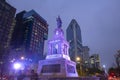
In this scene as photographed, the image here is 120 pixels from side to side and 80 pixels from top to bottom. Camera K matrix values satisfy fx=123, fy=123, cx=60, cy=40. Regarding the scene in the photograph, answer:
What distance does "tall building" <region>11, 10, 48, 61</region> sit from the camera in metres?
125

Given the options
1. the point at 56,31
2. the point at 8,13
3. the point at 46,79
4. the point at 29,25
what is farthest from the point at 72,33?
the point at 46,79

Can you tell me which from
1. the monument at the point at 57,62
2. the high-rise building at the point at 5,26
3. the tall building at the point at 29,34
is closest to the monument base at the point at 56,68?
the monument at the point at 57,62

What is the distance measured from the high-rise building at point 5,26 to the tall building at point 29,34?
106 ft

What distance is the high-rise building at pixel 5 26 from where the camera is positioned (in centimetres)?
8484

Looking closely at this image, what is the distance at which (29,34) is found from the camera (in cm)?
12825

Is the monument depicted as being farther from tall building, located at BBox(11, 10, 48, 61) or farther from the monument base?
tall building, located at BBox(11, 10, 48, 61)

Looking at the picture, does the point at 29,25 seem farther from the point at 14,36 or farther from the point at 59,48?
the point at 59,48

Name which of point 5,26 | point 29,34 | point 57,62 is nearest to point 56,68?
point 57,62

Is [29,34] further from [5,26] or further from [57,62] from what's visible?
[57,62]

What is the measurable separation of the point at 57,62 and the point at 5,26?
7832 cm

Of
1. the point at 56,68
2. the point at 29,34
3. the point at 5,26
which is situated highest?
the point at 29,34

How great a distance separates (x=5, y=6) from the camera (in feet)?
310

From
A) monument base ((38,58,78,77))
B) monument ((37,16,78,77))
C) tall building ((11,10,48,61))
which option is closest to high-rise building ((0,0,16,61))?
tall building ((11,10,48,61))

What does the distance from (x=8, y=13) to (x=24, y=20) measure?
A: 1848 inches
